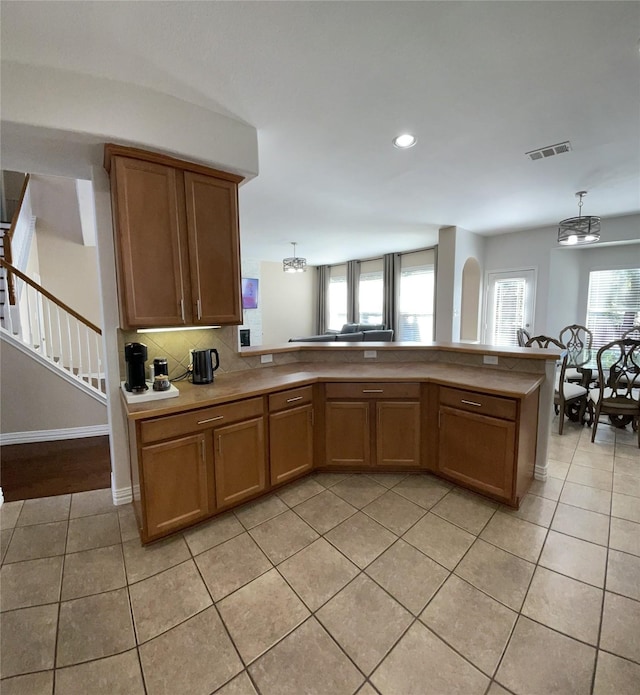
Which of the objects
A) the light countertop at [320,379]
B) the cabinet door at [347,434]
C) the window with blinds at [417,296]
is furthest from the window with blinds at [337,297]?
the cabinet door at [347,434]

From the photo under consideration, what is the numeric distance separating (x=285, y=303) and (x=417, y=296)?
12.4 ft

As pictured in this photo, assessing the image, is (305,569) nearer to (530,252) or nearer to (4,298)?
(4,298)

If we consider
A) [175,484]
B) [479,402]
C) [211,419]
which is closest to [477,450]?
[479,402]

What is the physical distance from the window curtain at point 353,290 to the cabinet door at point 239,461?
6544mm

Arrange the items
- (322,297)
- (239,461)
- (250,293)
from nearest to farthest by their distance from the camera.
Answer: (239,461) < (250,293) < (322,297)

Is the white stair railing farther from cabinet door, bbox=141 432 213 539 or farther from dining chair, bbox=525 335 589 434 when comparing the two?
dining chair, bbox=525 335 589 434

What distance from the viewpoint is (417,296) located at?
23.6 feet

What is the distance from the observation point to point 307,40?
1.55 metres

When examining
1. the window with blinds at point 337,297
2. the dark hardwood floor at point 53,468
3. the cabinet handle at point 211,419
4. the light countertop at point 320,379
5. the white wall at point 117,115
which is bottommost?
the dark hardwood floor at point 53,468

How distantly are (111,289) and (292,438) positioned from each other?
1.74m

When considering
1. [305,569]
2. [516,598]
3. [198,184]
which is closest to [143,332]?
[198,184]

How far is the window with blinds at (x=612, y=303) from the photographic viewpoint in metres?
4.93

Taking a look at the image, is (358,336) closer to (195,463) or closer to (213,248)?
(213,248)

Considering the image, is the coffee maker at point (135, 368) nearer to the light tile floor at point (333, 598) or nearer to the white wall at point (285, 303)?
the light tile floor at point (333, 598)
